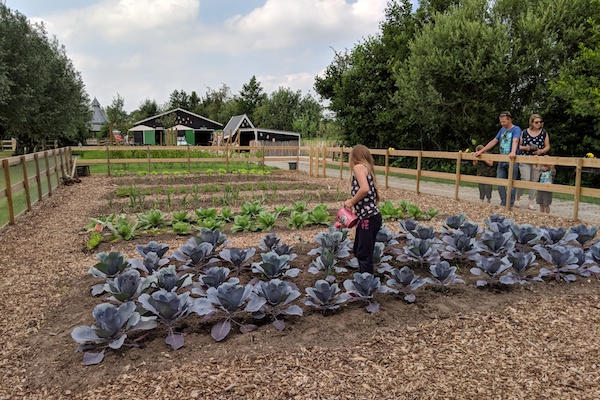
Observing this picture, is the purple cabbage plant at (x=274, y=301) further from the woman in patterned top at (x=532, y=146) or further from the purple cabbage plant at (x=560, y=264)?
the woman in patterned top at (x=532, y=146)

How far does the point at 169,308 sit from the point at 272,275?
3.29 feet

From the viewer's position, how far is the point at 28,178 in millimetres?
7961

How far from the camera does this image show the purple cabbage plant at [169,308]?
8.80ft

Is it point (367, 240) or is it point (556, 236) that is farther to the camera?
point (556, 236)

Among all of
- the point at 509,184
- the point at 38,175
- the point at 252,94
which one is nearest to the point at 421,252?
the point at 509,184

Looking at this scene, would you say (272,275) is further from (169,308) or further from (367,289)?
(169,308)

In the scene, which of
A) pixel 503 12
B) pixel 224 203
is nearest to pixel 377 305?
pixel 224 203

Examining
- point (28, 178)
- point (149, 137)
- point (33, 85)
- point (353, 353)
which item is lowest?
point (353, 353)

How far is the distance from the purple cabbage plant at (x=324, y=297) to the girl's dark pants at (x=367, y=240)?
0.57 meters

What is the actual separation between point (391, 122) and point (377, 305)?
1796cm

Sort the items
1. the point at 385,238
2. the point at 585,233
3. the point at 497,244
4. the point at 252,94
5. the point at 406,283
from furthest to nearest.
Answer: the point at 252,94 → the point at 585,233 → the point at 385,238 → the point at 497,244 → the point at 406,283

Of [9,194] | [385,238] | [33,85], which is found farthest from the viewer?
[33,85]

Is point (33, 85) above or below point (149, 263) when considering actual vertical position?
above

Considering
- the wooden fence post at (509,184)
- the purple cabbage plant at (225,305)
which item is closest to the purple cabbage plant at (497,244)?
the purple cabbage plant at (225,305)
